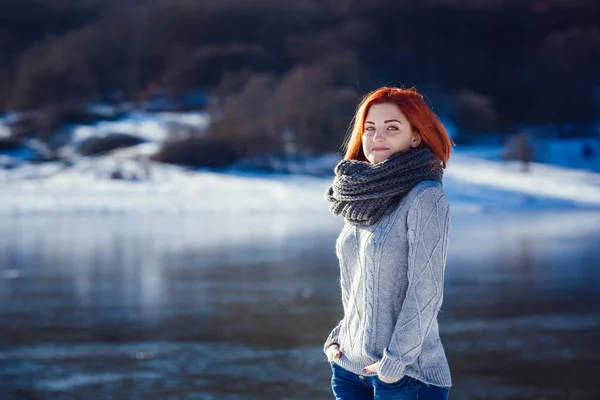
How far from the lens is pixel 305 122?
114 feet

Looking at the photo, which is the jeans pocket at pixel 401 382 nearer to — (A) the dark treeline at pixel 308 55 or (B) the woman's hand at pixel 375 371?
(B) the woman's hand at pixel 375 371

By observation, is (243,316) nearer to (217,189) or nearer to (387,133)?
(387,133)

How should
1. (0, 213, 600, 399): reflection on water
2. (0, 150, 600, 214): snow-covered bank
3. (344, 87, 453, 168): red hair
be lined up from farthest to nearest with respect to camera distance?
(0, 150, 600, 214): snow-covered bank → (0, 213, 600, 399): reflection on water → (344, 87, 453, 168): red hair

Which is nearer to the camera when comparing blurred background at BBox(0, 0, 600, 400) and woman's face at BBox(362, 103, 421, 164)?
woman's face at BBox(362, 103, 421, 164)

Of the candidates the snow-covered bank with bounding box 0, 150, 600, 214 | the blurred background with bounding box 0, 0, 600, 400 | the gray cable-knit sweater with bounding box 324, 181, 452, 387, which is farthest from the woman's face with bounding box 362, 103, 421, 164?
the snow-covered bank with bounding box 0, 150, 600, 214

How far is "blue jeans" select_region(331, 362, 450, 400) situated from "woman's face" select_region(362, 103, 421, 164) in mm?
604

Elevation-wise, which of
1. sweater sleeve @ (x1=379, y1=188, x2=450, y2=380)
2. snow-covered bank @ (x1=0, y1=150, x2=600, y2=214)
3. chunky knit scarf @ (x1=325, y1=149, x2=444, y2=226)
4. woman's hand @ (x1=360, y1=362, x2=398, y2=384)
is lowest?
woman's hand @ (x1=360, y1=362, x2=398, y2=384)

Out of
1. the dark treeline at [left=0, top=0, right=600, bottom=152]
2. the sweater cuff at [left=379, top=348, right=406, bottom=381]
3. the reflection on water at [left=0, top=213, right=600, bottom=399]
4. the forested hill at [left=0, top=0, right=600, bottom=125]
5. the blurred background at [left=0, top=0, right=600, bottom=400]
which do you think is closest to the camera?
the sweater cuff at [left=379, top=348, right=406, bottom=381]

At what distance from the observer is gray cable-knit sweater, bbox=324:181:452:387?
283 cm

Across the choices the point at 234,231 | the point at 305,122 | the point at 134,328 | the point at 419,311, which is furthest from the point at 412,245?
the point at 305,122

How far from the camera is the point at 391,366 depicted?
281 cm

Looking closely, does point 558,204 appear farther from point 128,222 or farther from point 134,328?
point 134,328

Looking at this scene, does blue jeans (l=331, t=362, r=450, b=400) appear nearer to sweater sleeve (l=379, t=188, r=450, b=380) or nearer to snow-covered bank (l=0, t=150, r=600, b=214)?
sweater sleeve (l=379, t=188, r=450, b=380)

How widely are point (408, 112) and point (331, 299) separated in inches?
280
